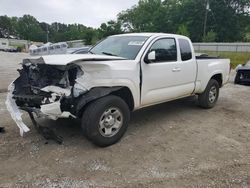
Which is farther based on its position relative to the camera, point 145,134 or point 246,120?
point 246,120

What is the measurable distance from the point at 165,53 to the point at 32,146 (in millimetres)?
3030

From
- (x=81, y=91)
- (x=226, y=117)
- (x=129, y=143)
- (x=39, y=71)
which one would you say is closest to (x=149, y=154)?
(x=129, y=143)

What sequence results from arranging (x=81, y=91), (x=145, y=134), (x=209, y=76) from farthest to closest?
(x=209, y=76) → (x=145, y=134) → (x=81, y=91)

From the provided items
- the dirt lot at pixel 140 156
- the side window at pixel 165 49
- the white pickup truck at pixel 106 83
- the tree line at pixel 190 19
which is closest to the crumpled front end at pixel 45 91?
the white pickup truck at pixel 106 83

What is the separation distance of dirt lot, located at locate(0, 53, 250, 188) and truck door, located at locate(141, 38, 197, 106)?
645mm

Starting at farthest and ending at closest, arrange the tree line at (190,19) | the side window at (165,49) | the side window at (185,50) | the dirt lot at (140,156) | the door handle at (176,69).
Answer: the tree line at (190,19), the side window at (185,50), the door handle at (176,69), the side window at (165,49), the dirt lot at (140,156)

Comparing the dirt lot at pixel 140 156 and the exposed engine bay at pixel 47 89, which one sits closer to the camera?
the dirt lot at pixel 140 156

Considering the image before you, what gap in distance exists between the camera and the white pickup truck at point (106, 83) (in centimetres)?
436

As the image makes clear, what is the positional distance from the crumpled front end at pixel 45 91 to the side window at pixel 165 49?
1815 mm

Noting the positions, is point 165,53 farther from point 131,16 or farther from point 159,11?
point 131,16

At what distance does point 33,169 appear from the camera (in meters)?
3.94

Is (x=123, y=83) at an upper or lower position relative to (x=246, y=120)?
upper

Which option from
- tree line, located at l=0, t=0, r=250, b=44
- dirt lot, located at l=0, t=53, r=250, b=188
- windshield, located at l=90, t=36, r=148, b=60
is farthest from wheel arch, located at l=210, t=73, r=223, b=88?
tree line, located at l=0, t=0, r=250, b=44

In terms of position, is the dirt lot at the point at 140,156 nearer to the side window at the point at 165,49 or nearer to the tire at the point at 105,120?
the tire at the point at 105,120
